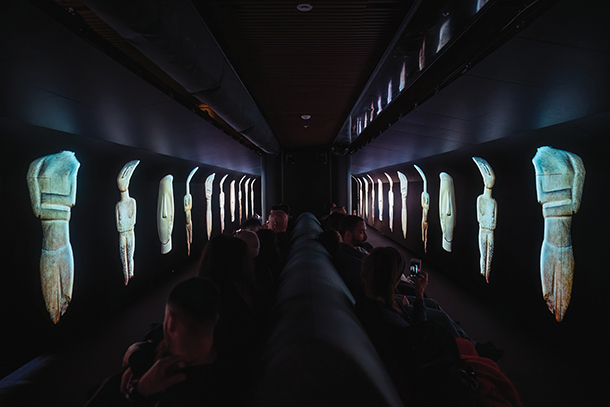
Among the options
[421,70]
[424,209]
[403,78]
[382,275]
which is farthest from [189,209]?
[382,275]

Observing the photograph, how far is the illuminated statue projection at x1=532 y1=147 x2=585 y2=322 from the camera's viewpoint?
4.04 meters

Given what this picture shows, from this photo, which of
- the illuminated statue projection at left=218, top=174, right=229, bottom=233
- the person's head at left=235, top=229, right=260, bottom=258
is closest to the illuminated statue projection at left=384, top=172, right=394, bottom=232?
the illuminated statue projection at left=218, top=174, right=229, bottom=233

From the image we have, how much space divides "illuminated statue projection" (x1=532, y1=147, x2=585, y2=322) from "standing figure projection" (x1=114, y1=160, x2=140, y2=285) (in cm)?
676

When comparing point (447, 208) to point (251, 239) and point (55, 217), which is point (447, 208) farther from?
point (55, 217)

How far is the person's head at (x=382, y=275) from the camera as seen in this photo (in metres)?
2.58

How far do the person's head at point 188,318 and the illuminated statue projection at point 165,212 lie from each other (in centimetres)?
696

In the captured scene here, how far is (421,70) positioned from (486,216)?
4340 mm

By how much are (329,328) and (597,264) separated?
13.1ft

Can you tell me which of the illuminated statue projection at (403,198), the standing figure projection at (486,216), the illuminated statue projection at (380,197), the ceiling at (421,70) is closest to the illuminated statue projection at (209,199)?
the ceiling at (421,70)

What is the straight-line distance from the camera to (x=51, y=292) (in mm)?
4391

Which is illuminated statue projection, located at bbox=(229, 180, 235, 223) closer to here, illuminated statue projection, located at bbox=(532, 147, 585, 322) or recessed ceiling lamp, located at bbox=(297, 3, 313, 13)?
illuminated statue projection, located at bbox=(532, 147, 585, 322)

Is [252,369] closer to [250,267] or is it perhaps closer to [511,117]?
[250,267]

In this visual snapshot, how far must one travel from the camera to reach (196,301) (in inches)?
58.5

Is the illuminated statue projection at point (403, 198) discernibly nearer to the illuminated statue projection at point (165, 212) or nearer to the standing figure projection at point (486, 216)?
the standing figure projection at point (486, 216)
